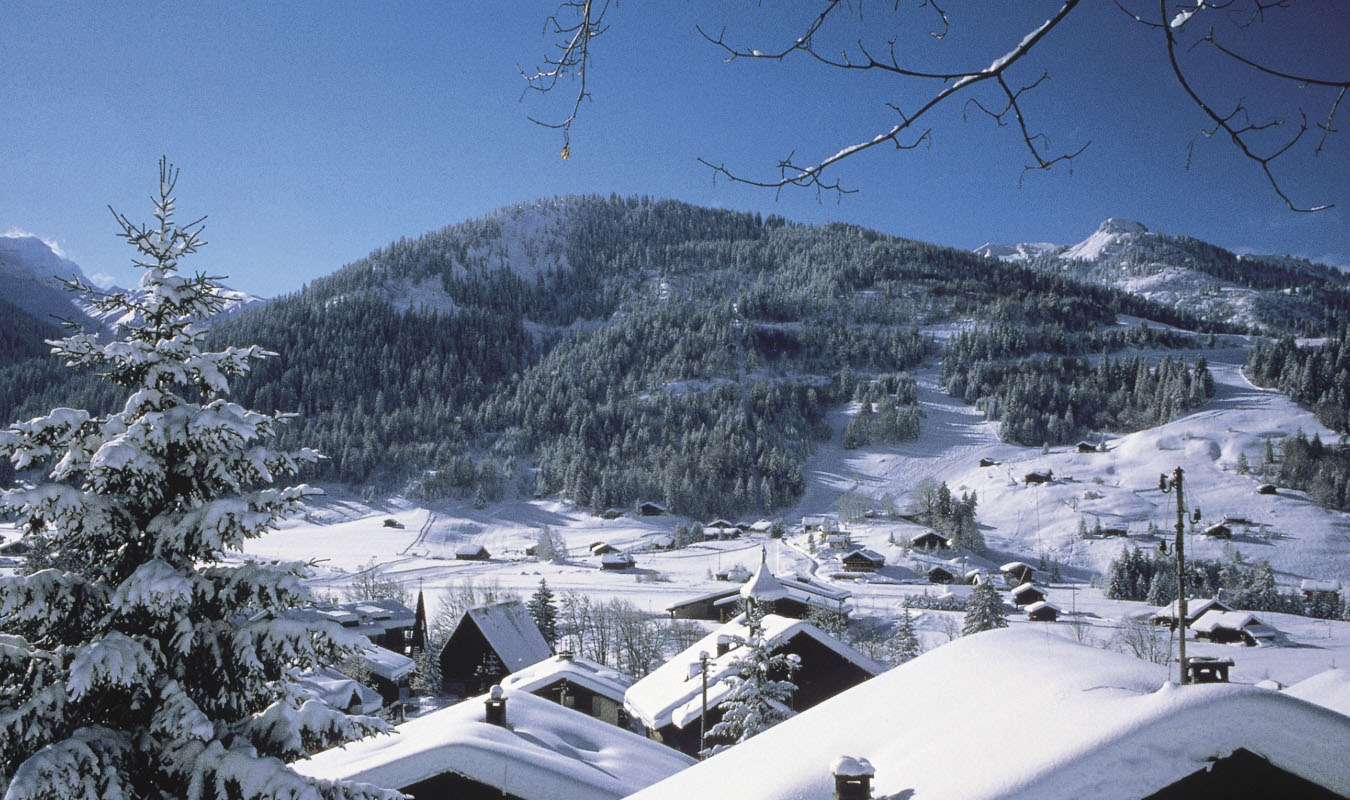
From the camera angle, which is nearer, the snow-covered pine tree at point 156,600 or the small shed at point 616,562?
the snow-covered pine tree at point 156,600

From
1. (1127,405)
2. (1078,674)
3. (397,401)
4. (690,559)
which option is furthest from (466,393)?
(1078,674)

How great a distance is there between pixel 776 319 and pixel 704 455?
65.9 m

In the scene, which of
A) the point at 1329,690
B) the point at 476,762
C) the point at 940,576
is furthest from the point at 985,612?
the point at 476,762

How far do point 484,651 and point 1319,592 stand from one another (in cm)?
5655

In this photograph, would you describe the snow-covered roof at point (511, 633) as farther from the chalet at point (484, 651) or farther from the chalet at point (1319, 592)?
the chalet at point (1319, 592)

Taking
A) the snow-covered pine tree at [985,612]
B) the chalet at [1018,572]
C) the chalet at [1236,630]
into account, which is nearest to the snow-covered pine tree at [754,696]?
the snow-covered pine tree at [985,612]

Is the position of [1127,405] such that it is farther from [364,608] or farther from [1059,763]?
[1059,763]

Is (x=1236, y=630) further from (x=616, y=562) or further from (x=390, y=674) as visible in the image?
(x=616, y=562)

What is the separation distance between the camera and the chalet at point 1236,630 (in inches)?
1396

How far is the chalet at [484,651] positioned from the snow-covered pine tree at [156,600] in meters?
24.8

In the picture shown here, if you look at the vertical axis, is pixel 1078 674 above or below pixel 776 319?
below

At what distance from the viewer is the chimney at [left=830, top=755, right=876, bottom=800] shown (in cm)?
372

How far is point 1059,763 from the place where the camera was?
3.03 meters

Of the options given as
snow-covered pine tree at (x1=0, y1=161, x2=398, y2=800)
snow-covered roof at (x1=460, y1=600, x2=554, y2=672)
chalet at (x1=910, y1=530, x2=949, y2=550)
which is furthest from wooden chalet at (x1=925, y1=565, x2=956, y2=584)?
snow-covered pine tree at (x1=0, y1=161, x2=398, y2=800)
